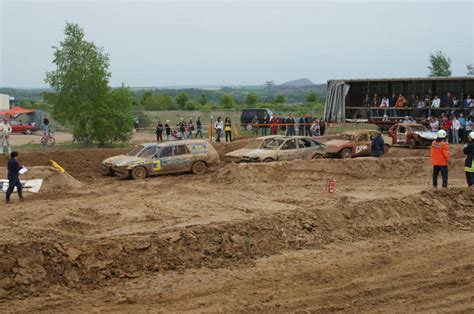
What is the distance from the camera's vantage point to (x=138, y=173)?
23.4m

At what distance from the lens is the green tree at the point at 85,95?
110ft

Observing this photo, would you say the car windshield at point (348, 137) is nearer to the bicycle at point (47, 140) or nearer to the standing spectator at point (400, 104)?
the standing spectator at point (400, 104)

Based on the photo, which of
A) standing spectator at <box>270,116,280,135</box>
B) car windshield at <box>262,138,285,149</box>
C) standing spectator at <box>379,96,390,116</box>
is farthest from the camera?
standing spectator at <box>270,116,280,135</box>

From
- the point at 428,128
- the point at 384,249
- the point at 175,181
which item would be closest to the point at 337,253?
the point at 384,249

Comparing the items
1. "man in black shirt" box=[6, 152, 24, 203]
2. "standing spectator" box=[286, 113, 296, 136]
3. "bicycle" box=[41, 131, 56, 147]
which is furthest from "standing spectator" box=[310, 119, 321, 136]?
"man in black shirt" box=[6, 152, 24, 203]

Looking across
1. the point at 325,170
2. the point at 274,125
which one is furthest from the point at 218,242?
the point at 274,125

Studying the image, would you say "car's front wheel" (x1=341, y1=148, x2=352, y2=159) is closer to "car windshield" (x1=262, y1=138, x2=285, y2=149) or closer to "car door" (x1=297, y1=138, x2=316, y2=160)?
"car door" (x1=297, y1=138, x2=316, y2=160)

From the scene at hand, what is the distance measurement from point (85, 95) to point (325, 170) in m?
15.3

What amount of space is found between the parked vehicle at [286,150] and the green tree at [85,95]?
1122 centimetres

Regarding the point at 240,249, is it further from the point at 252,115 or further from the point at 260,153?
the point at 252,115

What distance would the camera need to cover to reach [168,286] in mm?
11719

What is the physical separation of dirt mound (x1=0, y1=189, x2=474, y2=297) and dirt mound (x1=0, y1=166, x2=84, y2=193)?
7.21 m

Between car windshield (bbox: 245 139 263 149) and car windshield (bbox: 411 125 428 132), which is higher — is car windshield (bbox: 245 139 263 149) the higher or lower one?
the lower one

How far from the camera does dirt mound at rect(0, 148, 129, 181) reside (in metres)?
25.3
